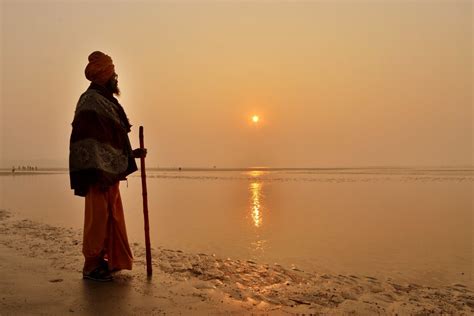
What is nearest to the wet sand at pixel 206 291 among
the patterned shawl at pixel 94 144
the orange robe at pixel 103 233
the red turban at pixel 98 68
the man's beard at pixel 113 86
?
the orange robe at pixel 103 233

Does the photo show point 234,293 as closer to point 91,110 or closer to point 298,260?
point 298,260

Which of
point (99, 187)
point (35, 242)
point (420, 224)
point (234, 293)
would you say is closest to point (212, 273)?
point (234, 293)

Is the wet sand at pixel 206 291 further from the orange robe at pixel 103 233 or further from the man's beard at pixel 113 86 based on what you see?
the man's beard at pixel 113 86

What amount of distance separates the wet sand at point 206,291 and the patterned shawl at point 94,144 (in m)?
1.12

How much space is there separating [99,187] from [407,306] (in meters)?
3.50

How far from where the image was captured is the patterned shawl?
448 centimetres

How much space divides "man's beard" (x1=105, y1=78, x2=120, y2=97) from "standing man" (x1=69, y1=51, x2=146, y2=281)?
57 mm

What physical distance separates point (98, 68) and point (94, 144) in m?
0.91

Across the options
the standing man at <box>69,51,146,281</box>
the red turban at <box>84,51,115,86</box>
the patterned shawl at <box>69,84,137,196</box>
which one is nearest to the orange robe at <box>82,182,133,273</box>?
Answer: the standing man at <box>69,51,146,281</box>

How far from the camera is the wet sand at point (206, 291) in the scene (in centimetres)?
368

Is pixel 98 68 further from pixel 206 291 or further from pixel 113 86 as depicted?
pixel 206 291

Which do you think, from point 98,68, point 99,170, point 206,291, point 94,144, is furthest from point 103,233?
point 98,68

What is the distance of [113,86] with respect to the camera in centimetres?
488

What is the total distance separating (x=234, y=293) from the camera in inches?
165
